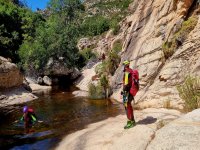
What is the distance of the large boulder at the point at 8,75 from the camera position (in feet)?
93.5

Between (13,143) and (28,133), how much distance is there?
73.3 inches

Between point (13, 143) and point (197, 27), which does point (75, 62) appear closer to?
point (197, 27)

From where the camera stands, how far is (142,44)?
24641mm

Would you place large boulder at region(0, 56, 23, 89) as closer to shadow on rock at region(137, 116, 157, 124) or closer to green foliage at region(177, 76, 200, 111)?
shadow on rock at region(137, 116, 157, 124)

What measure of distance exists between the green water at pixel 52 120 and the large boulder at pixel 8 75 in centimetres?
345

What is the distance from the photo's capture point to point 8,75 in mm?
29109

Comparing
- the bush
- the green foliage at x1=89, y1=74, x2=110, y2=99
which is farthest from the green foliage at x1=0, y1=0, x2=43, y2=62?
the green foliage at x1=89, y1=74, x2=110, y2=99

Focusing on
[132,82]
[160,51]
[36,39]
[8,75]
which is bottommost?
[132,82]

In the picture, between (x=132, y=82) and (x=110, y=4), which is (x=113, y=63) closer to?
(x=132, y=82)

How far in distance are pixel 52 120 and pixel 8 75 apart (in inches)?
466

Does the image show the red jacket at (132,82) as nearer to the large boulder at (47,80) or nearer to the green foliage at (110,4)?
the large boulder at (47,80)

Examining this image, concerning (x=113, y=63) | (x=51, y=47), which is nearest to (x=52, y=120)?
(x=113, y=63)

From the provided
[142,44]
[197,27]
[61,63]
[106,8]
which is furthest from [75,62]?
[106,8]

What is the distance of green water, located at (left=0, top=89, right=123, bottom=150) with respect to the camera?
14.1 m
